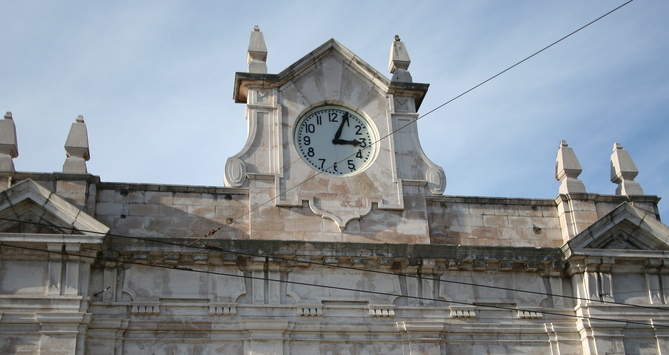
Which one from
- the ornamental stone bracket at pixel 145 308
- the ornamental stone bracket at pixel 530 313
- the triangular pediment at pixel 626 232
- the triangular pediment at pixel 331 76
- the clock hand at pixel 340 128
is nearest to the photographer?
the ornamental stone bracket at pixel 145 308

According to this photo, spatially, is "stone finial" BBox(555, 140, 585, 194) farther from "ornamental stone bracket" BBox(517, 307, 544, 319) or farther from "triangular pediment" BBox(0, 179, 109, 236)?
"triangular pediment" BBox(0, 179, 109, 236)

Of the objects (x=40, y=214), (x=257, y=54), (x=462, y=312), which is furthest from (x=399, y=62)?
(x=40, y=214)

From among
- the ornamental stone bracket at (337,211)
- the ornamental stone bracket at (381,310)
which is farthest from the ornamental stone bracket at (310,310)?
the ornamental stone bracket at (337,211)

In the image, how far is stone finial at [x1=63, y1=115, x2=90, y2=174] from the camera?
69.6 feet

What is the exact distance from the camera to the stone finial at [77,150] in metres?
21.2

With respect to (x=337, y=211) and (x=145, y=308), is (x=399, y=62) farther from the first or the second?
(x=145, y=308)

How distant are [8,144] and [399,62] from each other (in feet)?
29.3

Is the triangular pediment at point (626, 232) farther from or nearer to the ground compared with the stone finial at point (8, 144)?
nearer to the ground

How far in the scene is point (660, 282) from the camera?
2222 cm

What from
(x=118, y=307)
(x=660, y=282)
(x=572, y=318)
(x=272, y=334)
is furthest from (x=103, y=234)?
(x=660, y=282)

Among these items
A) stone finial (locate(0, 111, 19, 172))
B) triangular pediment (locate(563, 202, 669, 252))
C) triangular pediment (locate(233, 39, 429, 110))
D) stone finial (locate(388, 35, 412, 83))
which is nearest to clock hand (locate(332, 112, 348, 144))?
triangular pediment (locate(233, 39, 429, 110))

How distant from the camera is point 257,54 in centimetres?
2367

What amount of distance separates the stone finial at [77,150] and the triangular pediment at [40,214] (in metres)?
1.12

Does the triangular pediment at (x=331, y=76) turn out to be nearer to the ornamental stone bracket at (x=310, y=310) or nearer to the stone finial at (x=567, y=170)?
the stone finial at (x=567, y=170)
